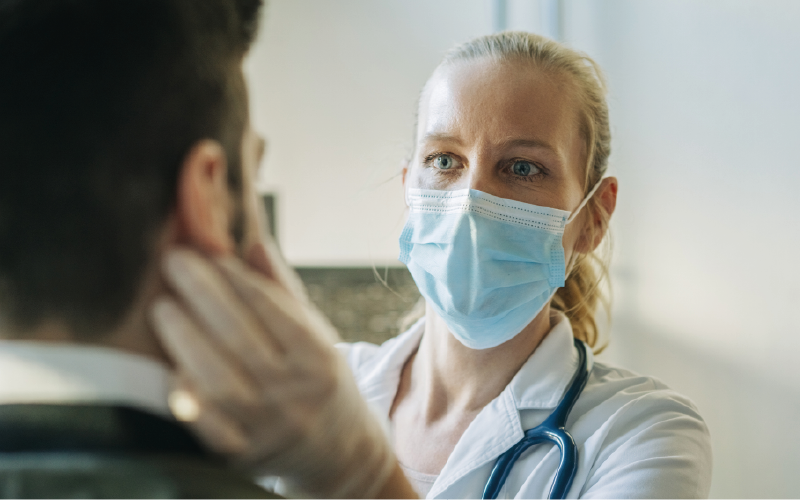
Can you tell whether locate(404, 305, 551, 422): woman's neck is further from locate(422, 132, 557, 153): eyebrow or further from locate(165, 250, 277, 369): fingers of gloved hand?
locate(165, 250, 277, 369): fingers of gloved hand

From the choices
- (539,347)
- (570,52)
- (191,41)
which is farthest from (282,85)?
(191,41)

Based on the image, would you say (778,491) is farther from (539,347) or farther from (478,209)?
(478,209)

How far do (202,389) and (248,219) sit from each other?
113 millimetres

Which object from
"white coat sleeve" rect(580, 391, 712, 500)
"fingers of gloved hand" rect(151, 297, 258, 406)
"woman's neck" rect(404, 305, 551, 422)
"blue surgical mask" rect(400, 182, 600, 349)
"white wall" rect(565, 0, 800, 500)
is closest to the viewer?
"fingers of gloved hand" rect(151, 297, 258, 406)

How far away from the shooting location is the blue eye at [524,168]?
1020 mm

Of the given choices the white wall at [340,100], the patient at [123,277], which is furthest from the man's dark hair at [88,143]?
the white wall at [340,100]

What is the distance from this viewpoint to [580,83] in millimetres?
1082

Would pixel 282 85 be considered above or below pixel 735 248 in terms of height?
above

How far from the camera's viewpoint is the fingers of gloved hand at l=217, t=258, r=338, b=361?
0.36 m

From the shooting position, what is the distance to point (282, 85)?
2283mm

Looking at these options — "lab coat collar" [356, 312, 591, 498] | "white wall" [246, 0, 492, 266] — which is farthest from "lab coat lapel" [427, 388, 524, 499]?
"white wall" [246, 0, 492, 266]

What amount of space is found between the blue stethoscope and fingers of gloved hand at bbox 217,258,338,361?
2.14 feet

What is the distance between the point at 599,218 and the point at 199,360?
3.16 feet

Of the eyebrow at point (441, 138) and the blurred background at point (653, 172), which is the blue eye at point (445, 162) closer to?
the eyebrow at point (441, 138)
